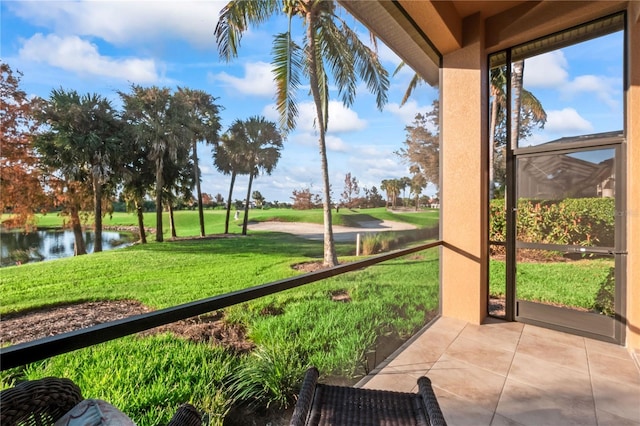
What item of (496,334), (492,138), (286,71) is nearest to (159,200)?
(286,71)

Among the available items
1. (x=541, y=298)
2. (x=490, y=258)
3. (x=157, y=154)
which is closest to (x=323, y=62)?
(x=157, y=154)

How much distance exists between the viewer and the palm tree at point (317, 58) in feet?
18.5

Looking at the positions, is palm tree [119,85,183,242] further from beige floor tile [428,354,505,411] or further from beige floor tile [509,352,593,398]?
beige floor tile [509,352,593,398]

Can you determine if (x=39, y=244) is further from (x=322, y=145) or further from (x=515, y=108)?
(x=515, y=108)

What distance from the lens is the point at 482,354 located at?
258 centimetres

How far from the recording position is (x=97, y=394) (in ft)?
5.46

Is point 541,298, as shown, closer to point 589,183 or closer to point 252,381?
point 589,183

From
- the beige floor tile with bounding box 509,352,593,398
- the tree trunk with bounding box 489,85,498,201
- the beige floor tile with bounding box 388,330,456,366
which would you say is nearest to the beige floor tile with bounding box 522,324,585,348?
the beige floor tile with bounding box 509,352,593,398

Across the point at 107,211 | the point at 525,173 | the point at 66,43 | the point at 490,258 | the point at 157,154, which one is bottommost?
the point at 490,258

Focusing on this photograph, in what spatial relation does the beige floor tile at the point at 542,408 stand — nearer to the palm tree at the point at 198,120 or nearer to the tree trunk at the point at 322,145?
the tree trunk at the point at 322,145

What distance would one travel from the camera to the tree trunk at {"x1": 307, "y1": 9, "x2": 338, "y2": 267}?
659 cm

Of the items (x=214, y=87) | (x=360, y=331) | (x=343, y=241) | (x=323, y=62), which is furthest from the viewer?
(x=343, y=241)

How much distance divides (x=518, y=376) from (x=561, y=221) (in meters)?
Result: 1.78

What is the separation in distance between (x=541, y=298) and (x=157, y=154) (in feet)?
25.3
